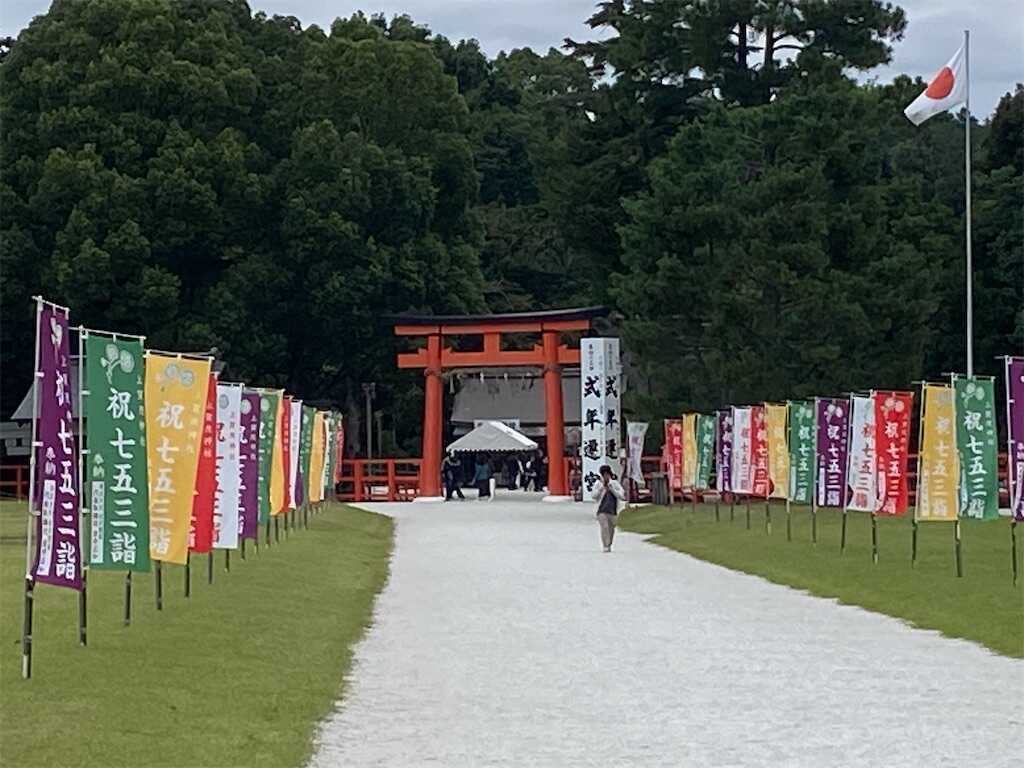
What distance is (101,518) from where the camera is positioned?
41.0 ft

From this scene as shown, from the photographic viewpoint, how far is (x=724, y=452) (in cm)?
3222

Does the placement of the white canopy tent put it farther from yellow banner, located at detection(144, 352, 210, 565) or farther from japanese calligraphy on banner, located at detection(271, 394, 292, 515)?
yellow banner, located at detection(144, 352, 210, 565)

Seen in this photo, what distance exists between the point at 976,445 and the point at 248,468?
7991mm

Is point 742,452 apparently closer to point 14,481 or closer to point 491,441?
point 491,441

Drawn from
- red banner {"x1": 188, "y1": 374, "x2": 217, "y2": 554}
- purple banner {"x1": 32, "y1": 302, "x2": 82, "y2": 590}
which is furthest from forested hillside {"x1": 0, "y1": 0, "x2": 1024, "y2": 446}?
purple banner {"x1": 32, "y1": 302, "x2": 82, "y2": 590}

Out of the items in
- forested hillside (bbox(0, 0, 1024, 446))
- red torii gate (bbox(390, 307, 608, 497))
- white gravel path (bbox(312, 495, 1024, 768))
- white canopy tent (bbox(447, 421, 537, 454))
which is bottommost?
white gravel path (bbox(312, 495, 1024, 768))

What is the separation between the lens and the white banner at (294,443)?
87.7 feet

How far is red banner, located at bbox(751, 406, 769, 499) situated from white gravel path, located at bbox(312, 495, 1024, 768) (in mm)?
8479

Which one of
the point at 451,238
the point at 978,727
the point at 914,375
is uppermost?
the point at 451,238

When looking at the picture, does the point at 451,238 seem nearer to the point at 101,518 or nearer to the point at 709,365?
the point at 709,365

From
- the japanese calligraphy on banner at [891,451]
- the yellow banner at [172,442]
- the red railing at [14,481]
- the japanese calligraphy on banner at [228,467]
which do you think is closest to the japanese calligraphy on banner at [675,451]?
the japanese calligraphy on banner at [891,451]

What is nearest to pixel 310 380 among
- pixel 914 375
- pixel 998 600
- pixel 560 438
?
pixel 560 438

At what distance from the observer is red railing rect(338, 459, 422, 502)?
49625 millimetres

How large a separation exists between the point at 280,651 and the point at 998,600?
Answer: 700 cm
